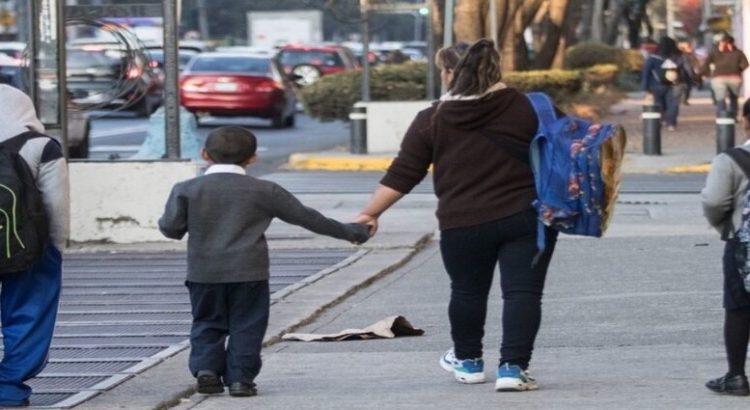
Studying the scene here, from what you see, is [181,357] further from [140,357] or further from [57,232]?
[57,232]

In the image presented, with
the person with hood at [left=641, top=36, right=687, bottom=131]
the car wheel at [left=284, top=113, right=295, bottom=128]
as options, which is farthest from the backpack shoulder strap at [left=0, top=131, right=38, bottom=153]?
the car wheel at [left=284, top=113, right=295, bottom=128]

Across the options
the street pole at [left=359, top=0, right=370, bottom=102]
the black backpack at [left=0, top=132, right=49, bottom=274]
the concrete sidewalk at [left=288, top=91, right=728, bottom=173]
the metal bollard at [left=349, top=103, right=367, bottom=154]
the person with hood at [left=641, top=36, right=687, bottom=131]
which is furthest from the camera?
the person with hood at [left=641, top=36, right=687, bottom=131]

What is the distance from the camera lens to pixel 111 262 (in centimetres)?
1359

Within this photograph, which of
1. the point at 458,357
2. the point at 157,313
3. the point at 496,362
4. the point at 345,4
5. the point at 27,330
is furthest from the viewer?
the point at 345,4

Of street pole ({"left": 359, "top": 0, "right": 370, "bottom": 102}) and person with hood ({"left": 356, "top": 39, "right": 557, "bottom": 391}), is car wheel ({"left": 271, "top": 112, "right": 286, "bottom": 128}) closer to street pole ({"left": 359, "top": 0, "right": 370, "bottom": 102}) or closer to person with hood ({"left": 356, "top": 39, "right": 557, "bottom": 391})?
street pole ({"left": 359, "top": 0, "right": 370, "bottom": 102})

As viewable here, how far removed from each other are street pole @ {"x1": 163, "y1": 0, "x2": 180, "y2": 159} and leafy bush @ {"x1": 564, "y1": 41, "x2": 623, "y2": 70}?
27.5m

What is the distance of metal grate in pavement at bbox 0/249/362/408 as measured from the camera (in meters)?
8.41

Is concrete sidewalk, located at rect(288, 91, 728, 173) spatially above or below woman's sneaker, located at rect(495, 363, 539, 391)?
below

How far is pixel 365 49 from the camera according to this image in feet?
84.0

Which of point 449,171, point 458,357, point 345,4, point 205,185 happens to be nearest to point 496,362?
point 458,357

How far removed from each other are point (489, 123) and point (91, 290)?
199 inches

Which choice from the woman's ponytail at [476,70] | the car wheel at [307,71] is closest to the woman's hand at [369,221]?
the woman's ponytail at [476,70]

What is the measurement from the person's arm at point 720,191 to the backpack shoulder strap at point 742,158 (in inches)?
1.1

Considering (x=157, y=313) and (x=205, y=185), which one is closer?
(x=205, y=185)
